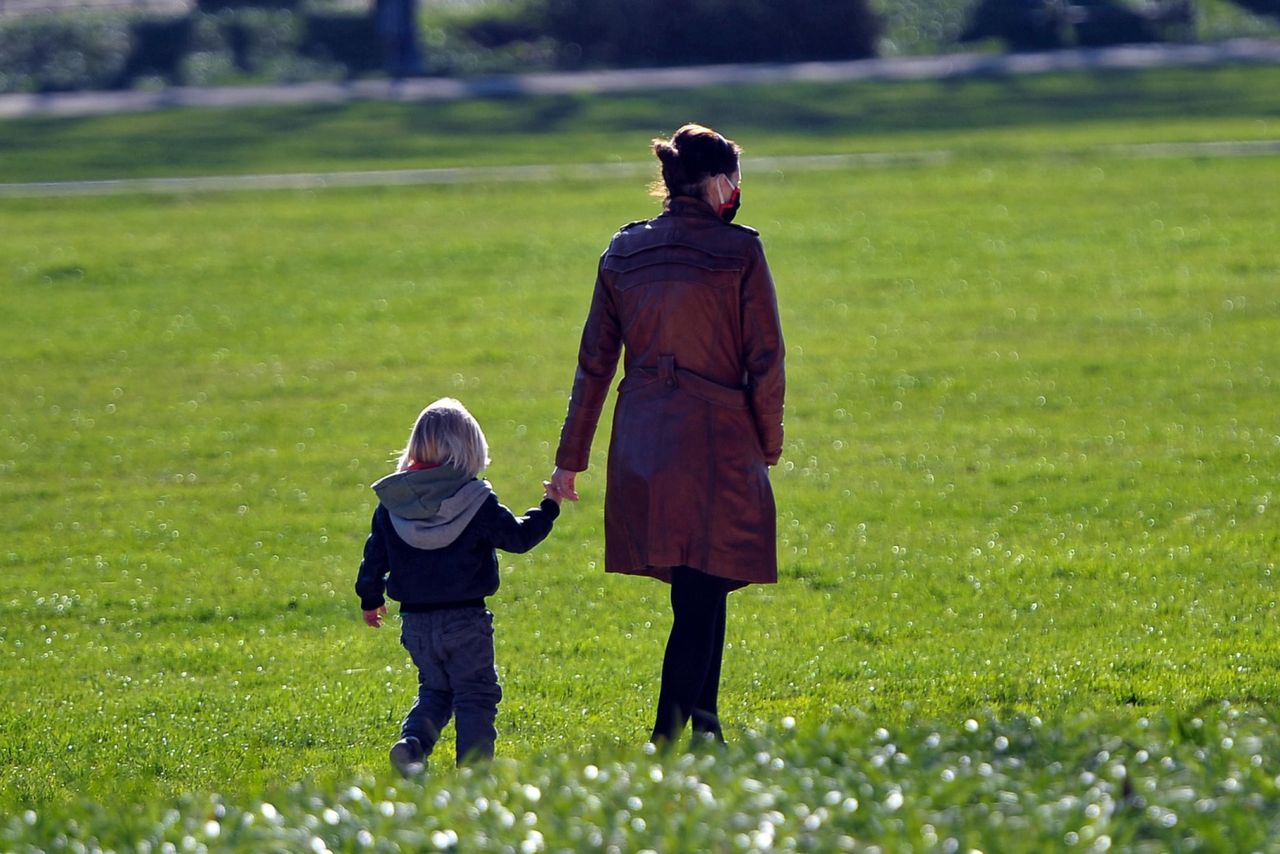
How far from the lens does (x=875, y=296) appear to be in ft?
48.2

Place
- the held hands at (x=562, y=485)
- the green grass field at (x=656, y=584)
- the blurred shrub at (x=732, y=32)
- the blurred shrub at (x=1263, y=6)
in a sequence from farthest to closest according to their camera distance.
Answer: the blurred shrub at (x=1263, y=6)
the blurred shrub at (x=732, y=32)
the held hands at (x=562, y=485)
the green grass field at (x=656, y=584)

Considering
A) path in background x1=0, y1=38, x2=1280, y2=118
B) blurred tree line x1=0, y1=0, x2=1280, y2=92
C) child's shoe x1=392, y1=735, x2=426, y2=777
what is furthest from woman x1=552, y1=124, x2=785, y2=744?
blurred tree line x1=0, y1=0, x2=1280, y2=92

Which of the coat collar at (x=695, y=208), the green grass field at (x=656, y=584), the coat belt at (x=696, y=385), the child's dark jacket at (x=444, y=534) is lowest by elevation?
the green grass field at (x=656, y=584)

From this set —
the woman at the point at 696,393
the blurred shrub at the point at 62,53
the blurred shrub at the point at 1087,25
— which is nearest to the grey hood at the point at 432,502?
the woman at the point at 696,393

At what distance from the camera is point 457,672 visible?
16.8ft

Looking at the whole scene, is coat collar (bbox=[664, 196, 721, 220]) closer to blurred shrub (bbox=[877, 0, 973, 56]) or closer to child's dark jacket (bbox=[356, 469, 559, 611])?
child's dark jacket (bbox=[356, 469, 559, 611])

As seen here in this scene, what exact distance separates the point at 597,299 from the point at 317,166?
18932mm

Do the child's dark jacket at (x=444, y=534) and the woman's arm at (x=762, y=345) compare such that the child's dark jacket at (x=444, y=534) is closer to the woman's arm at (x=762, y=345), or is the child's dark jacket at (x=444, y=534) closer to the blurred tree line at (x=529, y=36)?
the woman's arm at (x=762, y=345)

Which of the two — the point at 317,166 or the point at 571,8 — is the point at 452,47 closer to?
the point at 571,8

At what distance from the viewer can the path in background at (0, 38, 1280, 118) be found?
2991 centimetres

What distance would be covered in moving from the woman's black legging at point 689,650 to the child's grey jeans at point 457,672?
0.51 metres

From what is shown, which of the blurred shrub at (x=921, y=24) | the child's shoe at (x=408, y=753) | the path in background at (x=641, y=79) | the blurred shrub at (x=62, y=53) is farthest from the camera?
the blurred shrub at (x=921, y=24)

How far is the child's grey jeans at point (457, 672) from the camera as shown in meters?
5.07

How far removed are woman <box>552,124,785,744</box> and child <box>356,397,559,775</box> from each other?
0.33 metres
